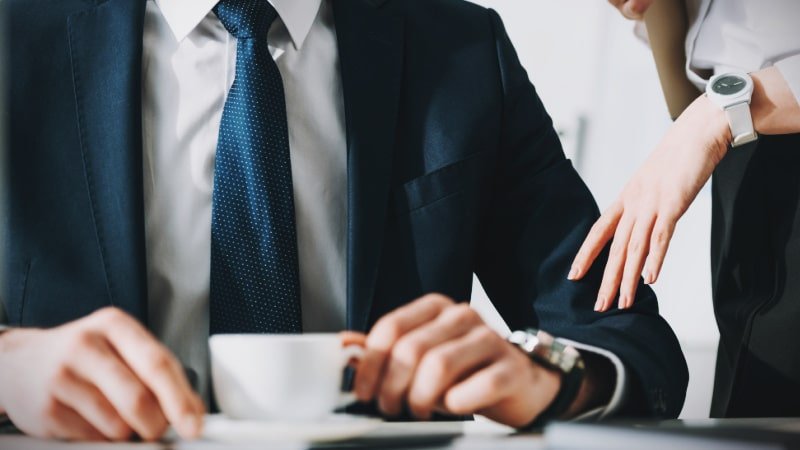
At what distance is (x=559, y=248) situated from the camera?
115 centimetres

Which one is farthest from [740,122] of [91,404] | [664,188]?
[91,404]

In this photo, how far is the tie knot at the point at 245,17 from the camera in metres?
1.07

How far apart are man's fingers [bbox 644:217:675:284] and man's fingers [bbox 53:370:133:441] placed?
73cm

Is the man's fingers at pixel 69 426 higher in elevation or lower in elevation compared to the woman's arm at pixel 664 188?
higher

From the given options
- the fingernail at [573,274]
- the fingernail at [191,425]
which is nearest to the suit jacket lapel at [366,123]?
the fingernail at [573,274]

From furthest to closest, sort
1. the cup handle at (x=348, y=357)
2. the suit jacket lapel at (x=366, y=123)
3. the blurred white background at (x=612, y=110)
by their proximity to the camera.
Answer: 1. the blurred white background at (x=612, y=110)
2. the suit jacket lapel at (x=366, y=123)
3. the cup handle at (x=348, y=357)

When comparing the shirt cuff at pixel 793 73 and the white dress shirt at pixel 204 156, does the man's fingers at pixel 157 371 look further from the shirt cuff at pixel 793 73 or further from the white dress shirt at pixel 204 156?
the shirt cuff at pixel 793 73

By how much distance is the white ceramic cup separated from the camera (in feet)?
1.96

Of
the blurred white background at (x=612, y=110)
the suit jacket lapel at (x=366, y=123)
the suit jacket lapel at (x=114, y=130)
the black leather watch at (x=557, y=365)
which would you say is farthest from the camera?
the blurred white background at (x=612, y=110)

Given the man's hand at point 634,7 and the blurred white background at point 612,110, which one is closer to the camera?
the man's hand at point 634,7

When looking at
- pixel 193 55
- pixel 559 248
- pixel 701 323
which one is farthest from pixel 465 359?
pixel 701 323

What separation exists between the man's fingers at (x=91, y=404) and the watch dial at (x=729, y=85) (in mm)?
940

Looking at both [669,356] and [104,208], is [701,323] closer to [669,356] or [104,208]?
[669,356]

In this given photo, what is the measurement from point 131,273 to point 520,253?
54cm
